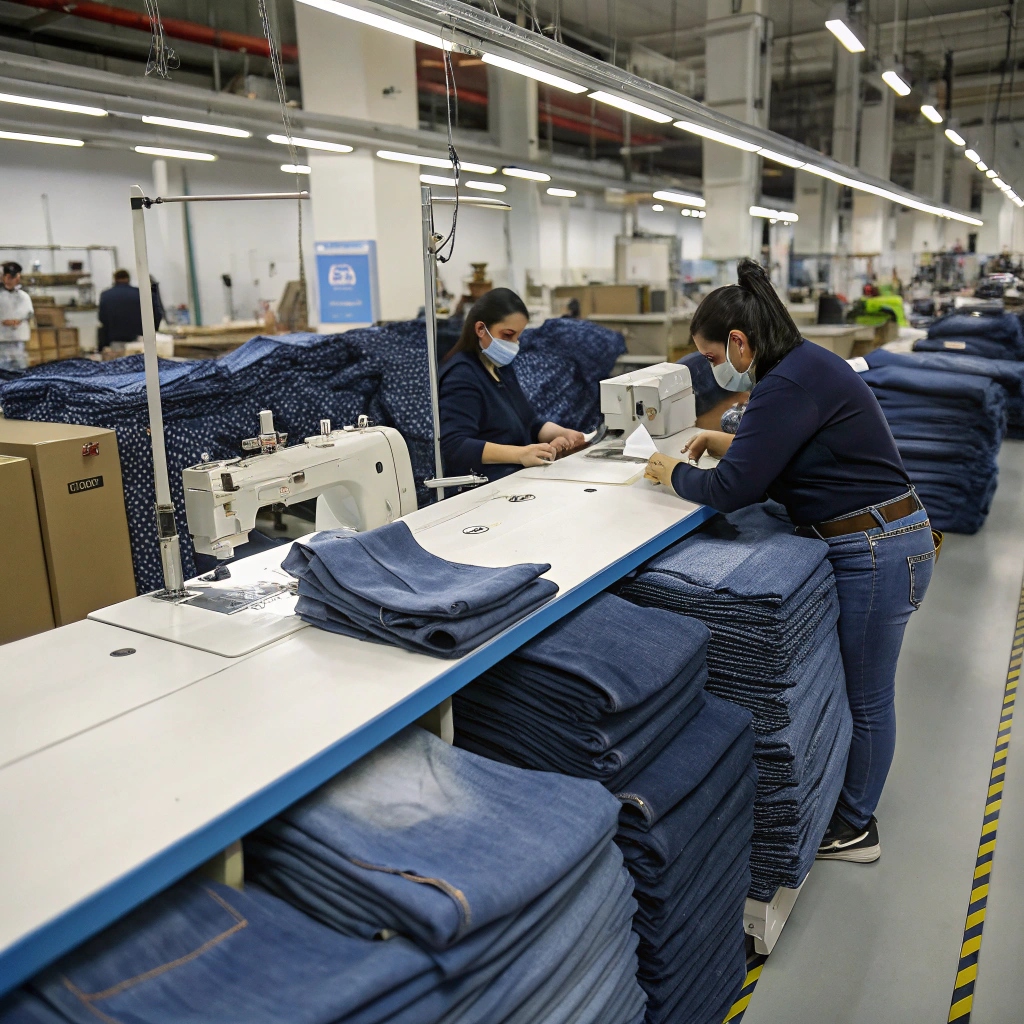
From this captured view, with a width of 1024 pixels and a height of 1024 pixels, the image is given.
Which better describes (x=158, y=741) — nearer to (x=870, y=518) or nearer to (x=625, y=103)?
(x=870, y=518)

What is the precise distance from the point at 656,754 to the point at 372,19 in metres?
2.39

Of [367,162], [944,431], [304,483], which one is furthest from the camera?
[367,162]

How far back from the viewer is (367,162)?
717cm

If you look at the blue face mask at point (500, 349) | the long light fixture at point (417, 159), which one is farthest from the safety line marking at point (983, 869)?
the long light fixture at point (417, 159)

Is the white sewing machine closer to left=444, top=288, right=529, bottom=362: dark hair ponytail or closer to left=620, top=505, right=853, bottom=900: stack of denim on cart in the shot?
left=444, top=288, right=529, bottom=362: dark hair ponytail

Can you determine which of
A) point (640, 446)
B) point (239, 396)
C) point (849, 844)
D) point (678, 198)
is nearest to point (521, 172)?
point (678, 198)

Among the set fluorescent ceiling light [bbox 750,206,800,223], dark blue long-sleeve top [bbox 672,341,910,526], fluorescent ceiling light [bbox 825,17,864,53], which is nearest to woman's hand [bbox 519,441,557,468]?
dark blue long-sleeve top [bbox 672,341,910,526]

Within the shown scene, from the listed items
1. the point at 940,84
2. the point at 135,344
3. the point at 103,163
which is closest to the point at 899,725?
the point at 135,344

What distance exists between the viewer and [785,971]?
2037mm

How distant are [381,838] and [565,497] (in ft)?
4.88

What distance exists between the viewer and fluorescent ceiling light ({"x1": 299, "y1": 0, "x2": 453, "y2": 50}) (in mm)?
2619

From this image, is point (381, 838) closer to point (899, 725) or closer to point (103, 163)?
point (899, 725)

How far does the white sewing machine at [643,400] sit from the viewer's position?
3059 millimetres

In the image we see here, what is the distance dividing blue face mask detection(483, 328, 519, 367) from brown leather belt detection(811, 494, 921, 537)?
3.98 ft
